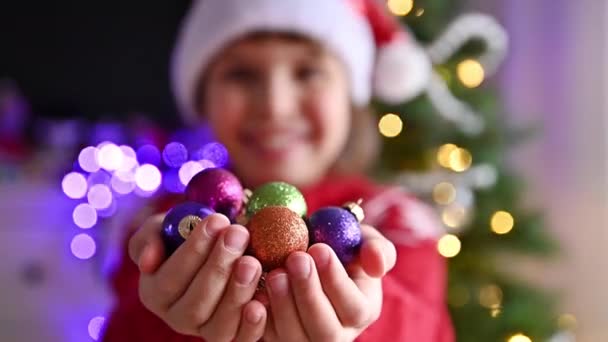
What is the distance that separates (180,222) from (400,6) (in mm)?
916

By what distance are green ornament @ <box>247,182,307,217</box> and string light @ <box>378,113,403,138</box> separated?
2.66ft

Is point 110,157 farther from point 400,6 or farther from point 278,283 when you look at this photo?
point 278,283

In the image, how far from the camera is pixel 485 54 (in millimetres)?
1331

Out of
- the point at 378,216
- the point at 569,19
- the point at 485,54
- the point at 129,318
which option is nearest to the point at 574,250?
the point at 569,19

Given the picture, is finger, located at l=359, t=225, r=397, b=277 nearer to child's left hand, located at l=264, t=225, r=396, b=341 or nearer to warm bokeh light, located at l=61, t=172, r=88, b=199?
child's left hand, located at l=264, t=225, r=396, b=341

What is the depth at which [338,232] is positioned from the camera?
0.46m

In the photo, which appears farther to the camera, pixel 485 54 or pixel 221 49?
pixel 485 54

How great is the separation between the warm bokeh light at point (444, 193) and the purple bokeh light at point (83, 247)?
33.4 inches

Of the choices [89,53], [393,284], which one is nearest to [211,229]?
[393,284]

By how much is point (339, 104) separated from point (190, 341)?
410mm

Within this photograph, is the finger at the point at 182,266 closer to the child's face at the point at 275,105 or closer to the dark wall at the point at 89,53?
the child's face at the point at 275,105

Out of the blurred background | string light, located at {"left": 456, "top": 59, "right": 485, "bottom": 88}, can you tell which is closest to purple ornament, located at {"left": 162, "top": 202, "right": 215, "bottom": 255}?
the blurred background

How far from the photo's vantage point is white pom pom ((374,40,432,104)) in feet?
3.28

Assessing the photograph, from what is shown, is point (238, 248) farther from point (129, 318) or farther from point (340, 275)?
point (129, 318)
